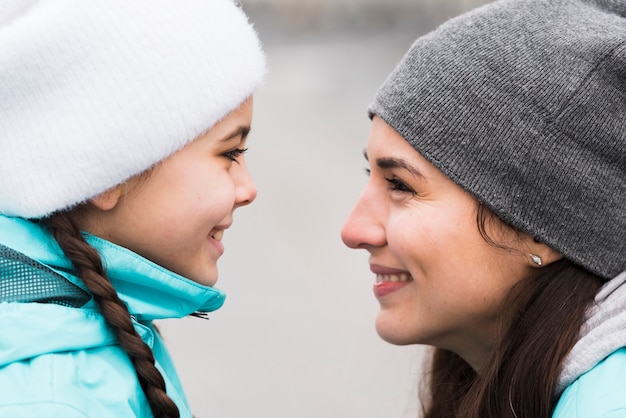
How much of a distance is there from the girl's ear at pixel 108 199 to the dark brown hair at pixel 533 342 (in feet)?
3.46

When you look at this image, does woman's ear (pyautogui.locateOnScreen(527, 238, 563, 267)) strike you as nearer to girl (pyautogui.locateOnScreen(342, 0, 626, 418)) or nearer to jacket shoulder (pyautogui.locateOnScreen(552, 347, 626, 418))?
girl (pyautogui.locateOnScreen(342, 0, 626, 418))

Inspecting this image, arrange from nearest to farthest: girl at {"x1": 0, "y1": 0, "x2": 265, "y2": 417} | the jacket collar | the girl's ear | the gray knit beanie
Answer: girl at {"x1": 0, "y1": 0, "x2": 265, "y2": 417}, the jacket collar, the girl's ear, the gray knit beanie

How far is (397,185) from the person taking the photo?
104 inches

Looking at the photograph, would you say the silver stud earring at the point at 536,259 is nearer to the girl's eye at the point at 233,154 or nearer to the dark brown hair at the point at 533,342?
the dark brown hair at the point at 533,342

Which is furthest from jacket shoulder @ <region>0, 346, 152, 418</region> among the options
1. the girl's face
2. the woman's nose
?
the woman's nose

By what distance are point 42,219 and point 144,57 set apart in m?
0.52

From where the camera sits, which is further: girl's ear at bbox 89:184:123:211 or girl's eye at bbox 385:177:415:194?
girl's eye at bbox 385:177:415:194

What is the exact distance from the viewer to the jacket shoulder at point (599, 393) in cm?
203

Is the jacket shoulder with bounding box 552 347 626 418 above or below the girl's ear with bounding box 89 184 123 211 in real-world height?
below

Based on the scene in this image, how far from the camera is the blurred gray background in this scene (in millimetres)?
5188

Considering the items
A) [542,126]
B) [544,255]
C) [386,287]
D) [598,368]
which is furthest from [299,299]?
[598,368]

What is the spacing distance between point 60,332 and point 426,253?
1.08 meters

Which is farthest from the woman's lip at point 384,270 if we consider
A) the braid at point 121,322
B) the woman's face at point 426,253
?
the braid at point 121,322

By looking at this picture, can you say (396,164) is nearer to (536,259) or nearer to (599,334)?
(536,259)
